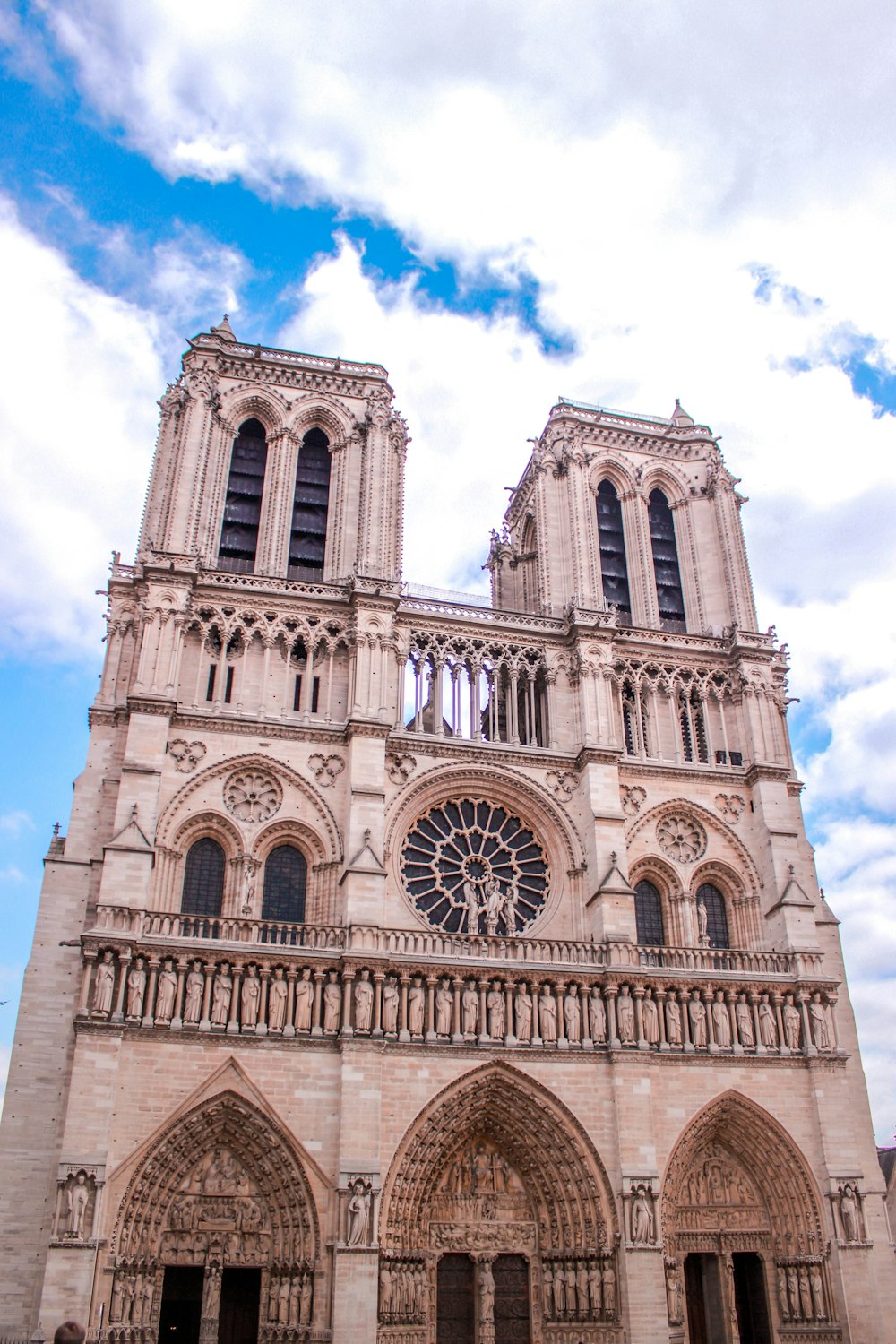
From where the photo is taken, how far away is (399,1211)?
63.1ft

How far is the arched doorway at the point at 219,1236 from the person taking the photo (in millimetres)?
18109

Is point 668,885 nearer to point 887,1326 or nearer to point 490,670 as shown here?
point 490,670

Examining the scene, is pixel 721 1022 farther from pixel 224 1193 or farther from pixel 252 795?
pixel 252 795

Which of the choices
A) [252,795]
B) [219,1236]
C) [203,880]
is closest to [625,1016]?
[219,1236]

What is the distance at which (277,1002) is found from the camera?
20.0m

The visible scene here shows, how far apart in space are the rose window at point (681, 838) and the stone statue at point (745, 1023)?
11.4ft

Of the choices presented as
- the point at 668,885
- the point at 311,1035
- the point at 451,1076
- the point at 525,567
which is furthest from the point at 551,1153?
the point at 525,567

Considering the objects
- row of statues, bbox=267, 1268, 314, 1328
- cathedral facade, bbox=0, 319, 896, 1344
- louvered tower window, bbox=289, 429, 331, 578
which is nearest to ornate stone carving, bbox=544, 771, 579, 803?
cathedral facade, bbox=0, 319, 896, 1344

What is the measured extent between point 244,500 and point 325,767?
310 inches

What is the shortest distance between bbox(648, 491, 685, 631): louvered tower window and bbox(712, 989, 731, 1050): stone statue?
32.5ft

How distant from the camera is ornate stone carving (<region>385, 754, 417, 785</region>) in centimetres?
2362

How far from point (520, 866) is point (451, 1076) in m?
5.25

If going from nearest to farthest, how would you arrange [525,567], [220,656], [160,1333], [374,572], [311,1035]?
1. [160,1333]
2. [311,1035]
3. [220,656]
4. [374,572]
5. [525,567]

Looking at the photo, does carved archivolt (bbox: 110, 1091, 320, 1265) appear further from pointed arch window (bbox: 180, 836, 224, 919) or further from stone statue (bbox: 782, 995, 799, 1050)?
stone statue (bbox: 782, 995, 799, 1050)
